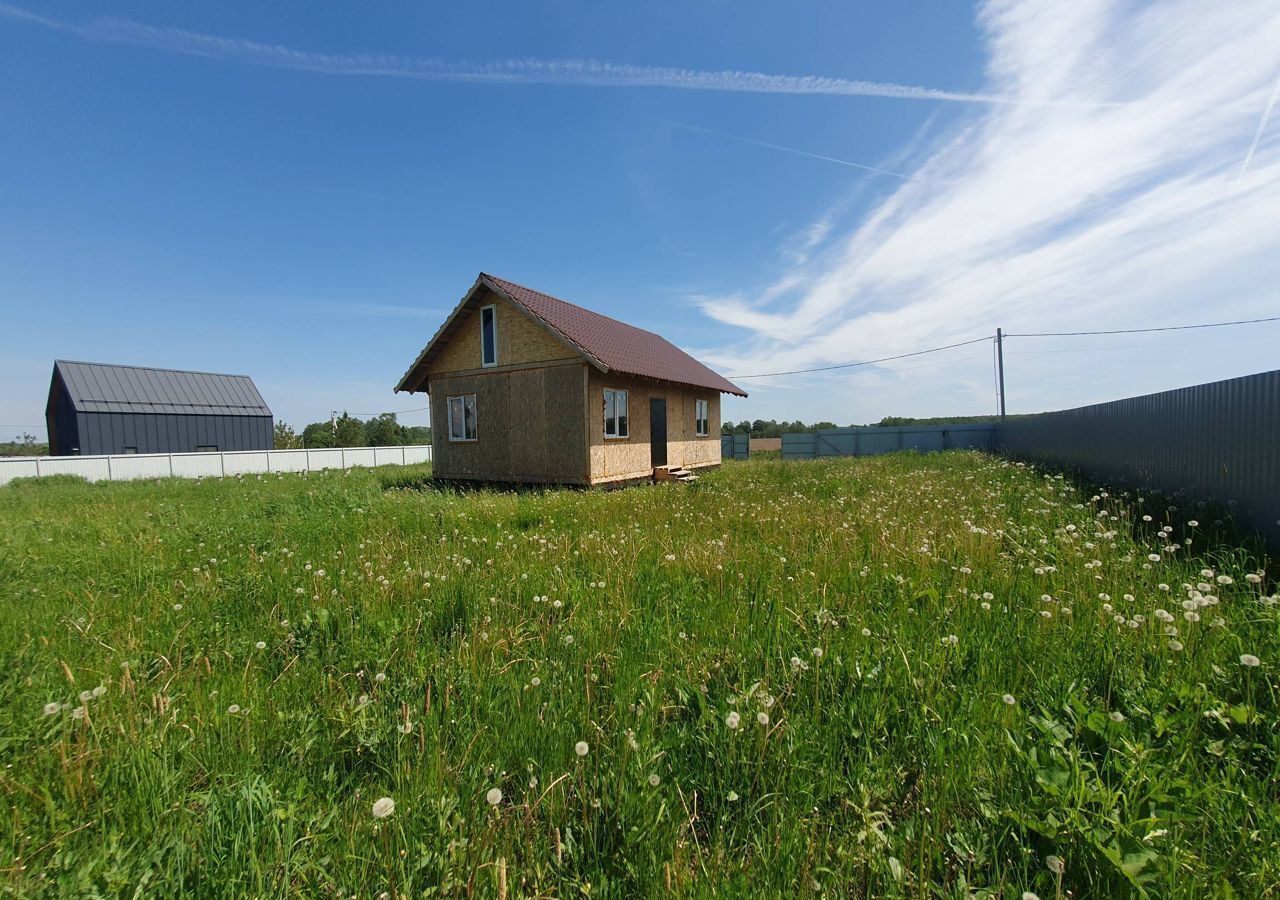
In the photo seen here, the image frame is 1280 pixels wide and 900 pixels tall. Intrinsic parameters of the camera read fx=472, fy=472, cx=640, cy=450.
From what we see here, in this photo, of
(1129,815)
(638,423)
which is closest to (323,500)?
(638,423)

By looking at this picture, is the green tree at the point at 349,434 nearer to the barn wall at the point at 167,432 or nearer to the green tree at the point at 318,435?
the green tree at the point at 318,435

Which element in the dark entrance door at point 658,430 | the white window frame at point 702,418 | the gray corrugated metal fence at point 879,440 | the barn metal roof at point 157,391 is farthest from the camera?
the gray corrugated metal fence at point 879,440

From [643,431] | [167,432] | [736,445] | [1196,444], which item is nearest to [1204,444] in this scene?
[1196,444]

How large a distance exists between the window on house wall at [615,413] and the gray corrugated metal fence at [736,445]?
747 inches

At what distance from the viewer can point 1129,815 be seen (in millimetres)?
1690

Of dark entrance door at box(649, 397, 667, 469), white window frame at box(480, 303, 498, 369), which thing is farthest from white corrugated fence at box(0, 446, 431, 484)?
dark entrance door at box(649, 397, 667, 469)

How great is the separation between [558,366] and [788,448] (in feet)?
79.4

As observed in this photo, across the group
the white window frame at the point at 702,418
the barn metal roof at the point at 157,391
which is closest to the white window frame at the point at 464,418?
the white window frame at the point at 702,418

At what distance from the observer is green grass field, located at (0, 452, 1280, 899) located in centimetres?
162

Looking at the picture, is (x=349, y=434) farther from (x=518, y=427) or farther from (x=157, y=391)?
(x=518, y=427)

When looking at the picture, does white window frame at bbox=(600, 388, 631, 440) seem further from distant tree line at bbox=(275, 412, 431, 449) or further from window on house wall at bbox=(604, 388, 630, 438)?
distant tree line at bbox=(275, 412, 431, 449)

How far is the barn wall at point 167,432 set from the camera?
30.3 metres

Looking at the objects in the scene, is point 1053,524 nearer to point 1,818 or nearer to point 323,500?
point 1,818

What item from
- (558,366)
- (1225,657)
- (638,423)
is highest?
(558,366)
